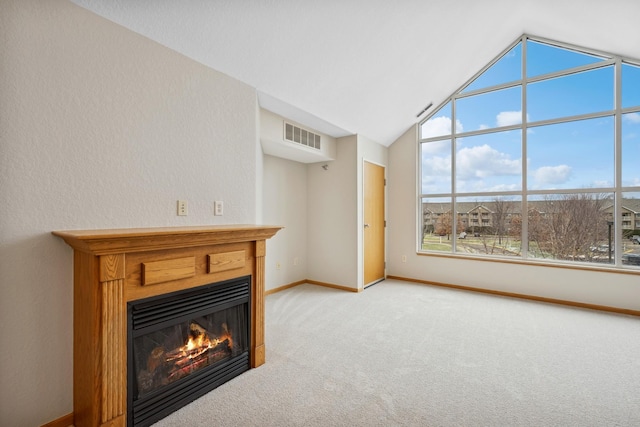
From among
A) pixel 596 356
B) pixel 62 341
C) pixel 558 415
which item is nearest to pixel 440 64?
pixel 596 356

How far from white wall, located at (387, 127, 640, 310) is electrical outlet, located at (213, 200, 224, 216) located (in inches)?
132

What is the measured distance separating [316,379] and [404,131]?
412cm

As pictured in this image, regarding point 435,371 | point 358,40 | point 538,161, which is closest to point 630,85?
point 538,161

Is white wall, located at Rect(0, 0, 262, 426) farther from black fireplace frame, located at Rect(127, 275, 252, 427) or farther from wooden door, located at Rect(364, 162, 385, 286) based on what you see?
wooden door, located at Rect(364, 162, 385, 286)

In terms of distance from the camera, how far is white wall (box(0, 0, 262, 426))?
1.49 metres

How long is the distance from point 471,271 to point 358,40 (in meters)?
3.58

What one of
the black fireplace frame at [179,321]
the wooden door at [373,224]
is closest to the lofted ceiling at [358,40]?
the wooden door at [373,224]

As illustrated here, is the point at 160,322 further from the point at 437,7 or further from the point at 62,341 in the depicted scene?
the point at 437,7

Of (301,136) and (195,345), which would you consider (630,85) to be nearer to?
(301,136)

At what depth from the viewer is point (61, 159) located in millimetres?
1630

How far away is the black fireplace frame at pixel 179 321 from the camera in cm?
161

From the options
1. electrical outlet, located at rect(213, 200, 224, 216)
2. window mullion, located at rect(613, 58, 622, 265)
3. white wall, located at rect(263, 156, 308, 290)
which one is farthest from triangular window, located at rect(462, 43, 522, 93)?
electrical outlet, located at rect(213, 200, 224, 216)

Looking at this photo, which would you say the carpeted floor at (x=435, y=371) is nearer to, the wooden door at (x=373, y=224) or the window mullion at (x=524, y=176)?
the window mullion at (x=524, y=176)

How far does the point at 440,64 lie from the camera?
3.76 meters
